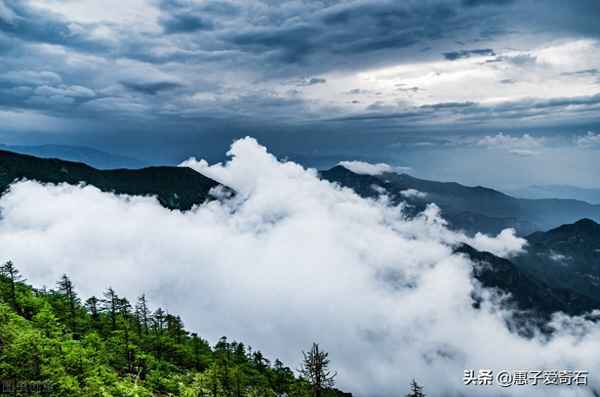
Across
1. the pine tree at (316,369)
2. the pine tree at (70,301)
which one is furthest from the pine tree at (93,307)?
the pine tree at (316,369)

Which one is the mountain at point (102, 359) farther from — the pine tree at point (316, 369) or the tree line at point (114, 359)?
the pine tree at point (316, 369)

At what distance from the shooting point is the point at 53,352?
172 ft

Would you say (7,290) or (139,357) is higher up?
(7,290)

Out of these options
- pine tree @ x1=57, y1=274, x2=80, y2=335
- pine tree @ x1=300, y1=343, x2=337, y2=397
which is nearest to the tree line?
pine tree @ x1=300, y1=343, x2=337, y2=397

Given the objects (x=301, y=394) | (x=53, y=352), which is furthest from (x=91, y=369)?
(x=301, y=394)

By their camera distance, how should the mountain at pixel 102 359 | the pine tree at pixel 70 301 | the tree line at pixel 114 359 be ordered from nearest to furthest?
the tree line at pixel 114 359
the mountain at pixel 102 359
the pine tree at pixel 70 301

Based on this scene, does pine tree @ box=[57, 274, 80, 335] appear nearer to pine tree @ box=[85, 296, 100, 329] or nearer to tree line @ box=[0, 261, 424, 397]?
tree line @ box=[0, 261, 424, 397]

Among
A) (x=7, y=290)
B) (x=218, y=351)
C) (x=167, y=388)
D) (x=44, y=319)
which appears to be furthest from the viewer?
(x=218, y=351)

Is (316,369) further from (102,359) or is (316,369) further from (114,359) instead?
(114,359)

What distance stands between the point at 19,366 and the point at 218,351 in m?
78.7

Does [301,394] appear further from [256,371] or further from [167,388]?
[256,371]

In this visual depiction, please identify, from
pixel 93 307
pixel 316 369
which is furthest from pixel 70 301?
pixel 316 369

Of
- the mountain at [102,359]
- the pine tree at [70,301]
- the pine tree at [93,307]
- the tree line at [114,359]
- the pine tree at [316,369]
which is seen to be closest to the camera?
the pine tree at [316,369]

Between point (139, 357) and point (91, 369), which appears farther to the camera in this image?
point (139, 357)
